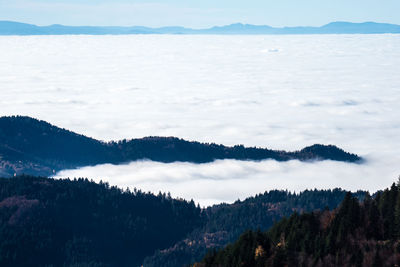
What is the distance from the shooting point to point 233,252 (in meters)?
99.1

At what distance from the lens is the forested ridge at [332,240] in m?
86.9

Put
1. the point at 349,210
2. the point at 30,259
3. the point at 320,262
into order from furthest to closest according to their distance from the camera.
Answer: the point at 30,259 < the point at 349,210 < the point at 320,262

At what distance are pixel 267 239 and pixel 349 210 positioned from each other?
1365cm

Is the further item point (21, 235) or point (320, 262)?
point (21, 235)

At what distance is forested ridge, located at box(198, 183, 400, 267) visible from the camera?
8694cm

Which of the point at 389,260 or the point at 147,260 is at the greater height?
the point at 389,260

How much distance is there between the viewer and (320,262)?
285 ft

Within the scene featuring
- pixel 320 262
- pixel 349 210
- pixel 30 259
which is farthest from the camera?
pixel 30 259

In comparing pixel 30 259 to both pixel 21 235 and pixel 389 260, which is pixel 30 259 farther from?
pixel 389 260

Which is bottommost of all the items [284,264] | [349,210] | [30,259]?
[30,259]

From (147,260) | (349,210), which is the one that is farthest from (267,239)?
(147,260)

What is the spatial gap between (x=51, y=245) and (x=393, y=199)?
12702cm

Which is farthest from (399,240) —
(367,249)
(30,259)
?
(30,259)

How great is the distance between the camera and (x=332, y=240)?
9188 cm
